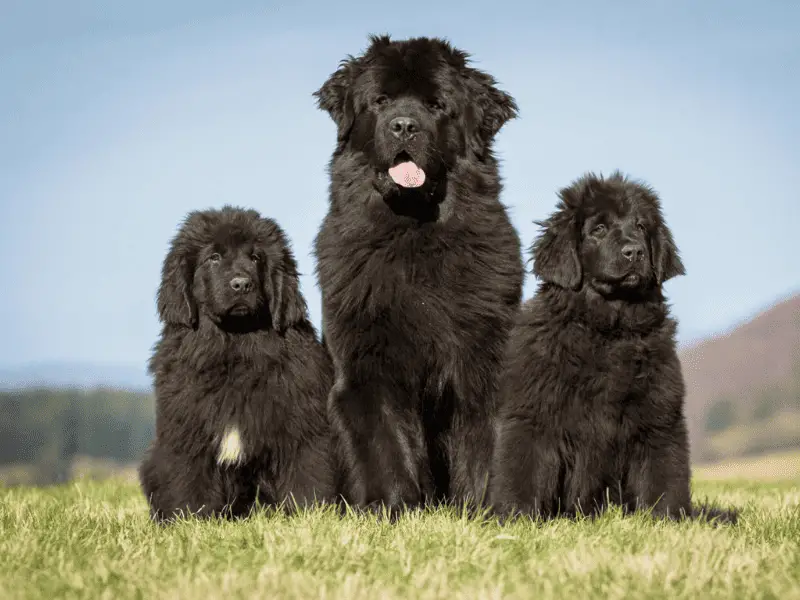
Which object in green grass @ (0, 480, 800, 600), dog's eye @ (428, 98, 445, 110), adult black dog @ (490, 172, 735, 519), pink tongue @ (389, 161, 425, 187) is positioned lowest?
green grass @ (0, 480, 800, 600)

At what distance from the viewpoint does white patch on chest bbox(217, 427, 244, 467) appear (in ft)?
14.4

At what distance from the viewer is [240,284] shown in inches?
172

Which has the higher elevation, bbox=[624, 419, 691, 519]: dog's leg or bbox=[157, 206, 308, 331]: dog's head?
bbox=[157, 206, 308, 331]: dog's head

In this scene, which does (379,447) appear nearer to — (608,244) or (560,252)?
(560,252)

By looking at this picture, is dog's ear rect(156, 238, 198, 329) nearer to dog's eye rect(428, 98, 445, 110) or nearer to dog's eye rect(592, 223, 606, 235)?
dog's eye rect(428, 98, 445, 110)

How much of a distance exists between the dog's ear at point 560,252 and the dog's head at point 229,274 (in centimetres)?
122

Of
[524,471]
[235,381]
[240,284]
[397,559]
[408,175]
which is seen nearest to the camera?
[397,559]

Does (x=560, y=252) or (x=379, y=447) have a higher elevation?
(x=560, y=252)

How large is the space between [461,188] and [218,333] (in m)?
1.39

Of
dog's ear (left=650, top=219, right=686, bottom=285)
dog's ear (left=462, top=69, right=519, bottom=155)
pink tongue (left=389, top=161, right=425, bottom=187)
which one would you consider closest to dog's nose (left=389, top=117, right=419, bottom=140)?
pink tongue (left=389, top=161, right=425, bottom=187)

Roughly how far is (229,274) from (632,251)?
185 cm

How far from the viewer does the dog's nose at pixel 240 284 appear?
4367 mm

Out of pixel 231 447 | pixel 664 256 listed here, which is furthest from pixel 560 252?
pixel 231 447

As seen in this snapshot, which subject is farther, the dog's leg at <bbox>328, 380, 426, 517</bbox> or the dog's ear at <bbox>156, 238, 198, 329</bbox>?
the dog's ear at <bbox>156, 238, 198, 329</bbox>
